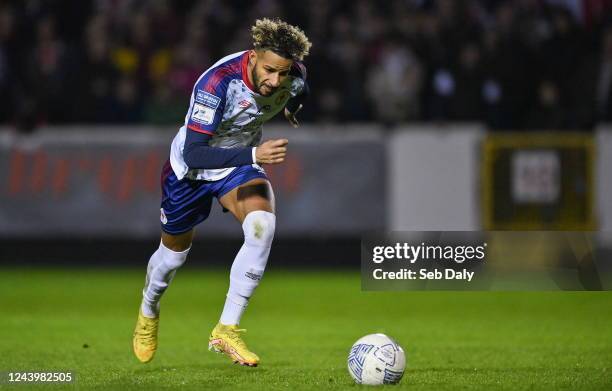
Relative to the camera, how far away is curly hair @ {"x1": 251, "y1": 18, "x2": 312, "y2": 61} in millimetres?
7125

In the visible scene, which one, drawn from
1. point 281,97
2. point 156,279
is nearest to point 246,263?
point 156,279

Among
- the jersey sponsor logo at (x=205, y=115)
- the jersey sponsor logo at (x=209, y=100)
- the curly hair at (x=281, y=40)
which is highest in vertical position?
the curly hair at (x=281, y=40)

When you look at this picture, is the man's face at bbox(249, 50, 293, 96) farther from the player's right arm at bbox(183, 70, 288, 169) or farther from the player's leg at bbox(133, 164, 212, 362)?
the player's leg at bbox(133, 164, 212, 362)

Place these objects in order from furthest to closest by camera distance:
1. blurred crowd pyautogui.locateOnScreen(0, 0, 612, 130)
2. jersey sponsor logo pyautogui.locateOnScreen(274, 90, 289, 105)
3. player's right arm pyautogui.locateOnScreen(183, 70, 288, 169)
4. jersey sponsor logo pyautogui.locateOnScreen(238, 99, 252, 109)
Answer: blurred crowd pyautogui.locateOnScreen(0, 0, 612, 130), jersey sponsor logo pyautogui.locateOnScreen(274, 90, 289, 105), jersey sponsor logo pyautogui.locateOnScreen(238, 99, 252, 109), player's right arm pyautogui.locateOnScreen(183, 70, 288, 169)

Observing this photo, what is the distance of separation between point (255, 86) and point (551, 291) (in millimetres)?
6667

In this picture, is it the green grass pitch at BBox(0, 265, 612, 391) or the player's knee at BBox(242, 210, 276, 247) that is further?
the player's knee at BBox(242, 210, 276, 247)

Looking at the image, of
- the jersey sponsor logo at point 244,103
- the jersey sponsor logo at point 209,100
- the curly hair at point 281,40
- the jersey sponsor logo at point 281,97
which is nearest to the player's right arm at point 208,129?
the jersey sponsor logo at point 209,100

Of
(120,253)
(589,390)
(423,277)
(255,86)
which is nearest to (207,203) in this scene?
(255,86)

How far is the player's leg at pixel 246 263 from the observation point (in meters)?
7.17

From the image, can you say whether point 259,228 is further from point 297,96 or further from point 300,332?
point 300,332

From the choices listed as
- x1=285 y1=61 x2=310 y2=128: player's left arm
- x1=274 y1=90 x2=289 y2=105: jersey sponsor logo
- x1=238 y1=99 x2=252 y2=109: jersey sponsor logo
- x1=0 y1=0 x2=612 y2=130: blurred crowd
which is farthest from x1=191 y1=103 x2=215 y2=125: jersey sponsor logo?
x1=0 y1=0 x2=612 y2=130: blurred crowd

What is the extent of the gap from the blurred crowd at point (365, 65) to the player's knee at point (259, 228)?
7.51 metres

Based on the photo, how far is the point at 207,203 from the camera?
7.74 m

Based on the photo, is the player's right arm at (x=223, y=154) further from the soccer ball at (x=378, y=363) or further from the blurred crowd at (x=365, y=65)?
the blurred crowd at (x=365, y=65)
